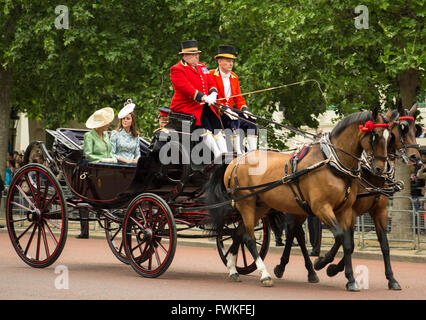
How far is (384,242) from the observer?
32.9 feet

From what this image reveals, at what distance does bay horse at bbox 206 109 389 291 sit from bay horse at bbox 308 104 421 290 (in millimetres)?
187

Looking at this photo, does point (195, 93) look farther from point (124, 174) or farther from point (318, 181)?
point (318, 181)

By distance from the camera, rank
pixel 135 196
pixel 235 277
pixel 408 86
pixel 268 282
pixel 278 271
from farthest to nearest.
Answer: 1. pixel 408 86
2. pixel 135 196
3. pixel 278 271
4. pixel 235 277
5. pixel 268 282

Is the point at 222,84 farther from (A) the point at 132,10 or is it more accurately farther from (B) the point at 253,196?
(A) the point at 132,10

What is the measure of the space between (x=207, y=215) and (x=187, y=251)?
532 cm

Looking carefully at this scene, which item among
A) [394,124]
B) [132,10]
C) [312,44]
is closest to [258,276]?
[394,124]

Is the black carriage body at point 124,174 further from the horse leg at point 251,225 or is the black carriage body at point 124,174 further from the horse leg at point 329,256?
the horse leg at point 329,256

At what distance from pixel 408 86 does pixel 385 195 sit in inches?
299

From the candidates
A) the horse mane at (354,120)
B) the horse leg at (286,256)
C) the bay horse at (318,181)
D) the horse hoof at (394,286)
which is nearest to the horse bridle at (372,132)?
the bay horse at (318,181)

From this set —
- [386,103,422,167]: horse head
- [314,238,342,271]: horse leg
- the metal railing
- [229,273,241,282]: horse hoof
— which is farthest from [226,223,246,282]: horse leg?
the metal railing

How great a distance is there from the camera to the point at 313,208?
9445 mm

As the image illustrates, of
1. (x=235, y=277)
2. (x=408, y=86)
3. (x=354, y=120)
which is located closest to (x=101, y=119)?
(x=235, y=277)

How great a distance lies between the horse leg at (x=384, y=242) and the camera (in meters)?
9.88

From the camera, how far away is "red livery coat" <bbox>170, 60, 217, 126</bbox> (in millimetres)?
10766
